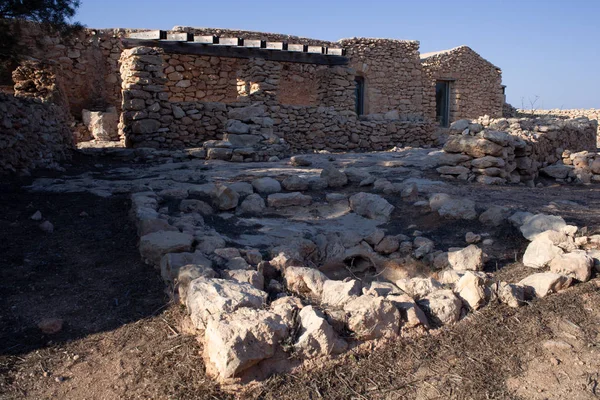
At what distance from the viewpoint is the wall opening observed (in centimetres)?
2001

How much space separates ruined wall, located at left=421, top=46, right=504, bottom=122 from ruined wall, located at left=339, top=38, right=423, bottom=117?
0.55 m

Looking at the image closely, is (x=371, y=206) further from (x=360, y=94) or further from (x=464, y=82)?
(x=464, y=82)

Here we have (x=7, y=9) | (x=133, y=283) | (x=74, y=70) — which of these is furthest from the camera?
(x=74, y=70)

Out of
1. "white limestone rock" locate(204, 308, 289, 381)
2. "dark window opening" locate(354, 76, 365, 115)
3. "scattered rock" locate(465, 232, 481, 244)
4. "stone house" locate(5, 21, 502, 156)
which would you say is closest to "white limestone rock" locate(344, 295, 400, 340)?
"white limestone rock" locate(204, 308, 289, 381)

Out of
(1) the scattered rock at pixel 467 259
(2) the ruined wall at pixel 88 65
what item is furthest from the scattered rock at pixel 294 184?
(2) the ruined wall at pixel 88 65

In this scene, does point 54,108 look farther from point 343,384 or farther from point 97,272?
point 343,384

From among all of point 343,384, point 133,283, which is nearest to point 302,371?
point 343,384

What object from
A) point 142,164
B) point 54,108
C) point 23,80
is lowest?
point 142,164

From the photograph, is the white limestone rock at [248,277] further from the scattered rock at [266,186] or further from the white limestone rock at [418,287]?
the scattered rock at [266,186]

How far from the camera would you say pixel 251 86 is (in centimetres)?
1230

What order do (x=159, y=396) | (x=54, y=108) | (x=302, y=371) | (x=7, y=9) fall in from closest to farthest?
(x=159, y=396) → (x=302, y=371) → (x=7, y=9) → (x=54, y=108)

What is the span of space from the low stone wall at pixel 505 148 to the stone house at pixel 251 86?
383 cm

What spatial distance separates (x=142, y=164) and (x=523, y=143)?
688 centimetres

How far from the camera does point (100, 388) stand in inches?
100
